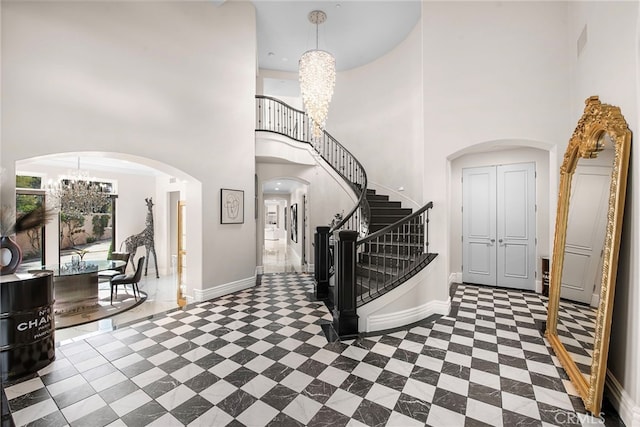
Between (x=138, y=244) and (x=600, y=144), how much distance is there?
358 inches

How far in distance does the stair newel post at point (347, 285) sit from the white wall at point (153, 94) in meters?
2.82

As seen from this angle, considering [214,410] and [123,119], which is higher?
[123,119]

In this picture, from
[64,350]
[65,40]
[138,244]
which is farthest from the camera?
[138,244]

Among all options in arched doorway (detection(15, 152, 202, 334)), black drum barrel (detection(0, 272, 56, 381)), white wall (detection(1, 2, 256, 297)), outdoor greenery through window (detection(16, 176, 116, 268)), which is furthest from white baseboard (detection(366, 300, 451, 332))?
outdoor greenery through window (detection(16, 176, 116, 268))

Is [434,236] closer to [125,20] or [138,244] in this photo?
[125,20]

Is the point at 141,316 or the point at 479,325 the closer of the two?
the point at 479,325

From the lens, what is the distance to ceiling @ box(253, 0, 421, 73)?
591cm

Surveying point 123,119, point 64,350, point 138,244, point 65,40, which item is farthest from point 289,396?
point 138,244

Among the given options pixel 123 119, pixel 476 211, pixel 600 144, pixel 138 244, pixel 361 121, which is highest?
pixel 361 121

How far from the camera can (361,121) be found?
26.6 feet

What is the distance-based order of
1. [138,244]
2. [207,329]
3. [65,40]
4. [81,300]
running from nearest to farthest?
1. [65,40]
2. [207,329]
3. [81,300]
4. [138,244]

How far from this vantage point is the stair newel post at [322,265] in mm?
5055

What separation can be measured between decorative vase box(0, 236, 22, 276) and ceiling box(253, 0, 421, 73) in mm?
5948

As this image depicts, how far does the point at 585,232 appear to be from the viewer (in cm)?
269
